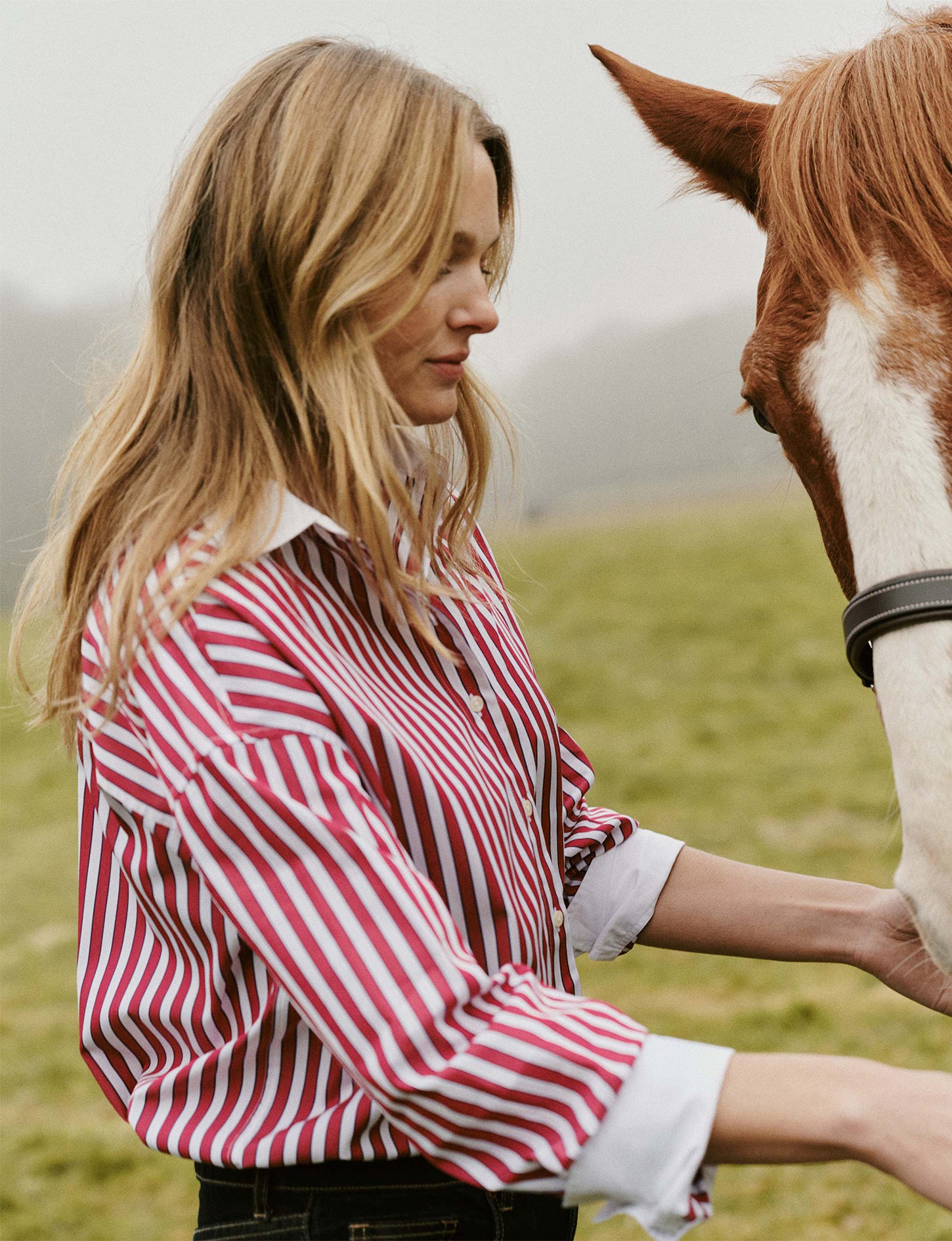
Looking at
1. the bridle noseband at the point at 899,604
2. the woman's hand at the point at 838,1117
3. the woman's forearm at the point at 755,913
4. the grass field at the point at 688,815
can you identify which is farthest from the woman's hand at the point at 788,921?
the woman's hand at the point at 838,1117

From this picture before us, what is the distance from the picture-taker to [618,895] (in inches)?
64.1

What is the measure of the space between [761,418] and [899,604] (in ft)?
1.61

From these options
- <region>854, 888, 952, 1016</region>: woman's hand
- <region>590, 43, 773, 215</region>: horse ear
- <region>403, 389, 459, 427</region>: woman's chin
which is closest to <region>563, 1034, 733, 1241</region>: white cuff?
<region>854, 888, 952, 1016</region>: woman's hand

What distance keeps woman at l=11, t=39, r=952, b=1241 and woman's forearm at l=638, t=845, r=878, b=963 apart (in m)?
0.10

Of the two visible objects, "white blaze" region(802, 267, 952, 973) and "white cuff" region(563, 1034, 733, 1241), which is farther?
"white blaze" region(802, 267, 952, 973)

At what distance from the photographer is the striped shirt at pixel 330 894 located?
960mm

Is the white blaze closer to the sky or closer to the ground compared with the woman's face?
closer to the ground

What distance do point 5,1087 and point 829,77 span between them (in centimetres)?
621

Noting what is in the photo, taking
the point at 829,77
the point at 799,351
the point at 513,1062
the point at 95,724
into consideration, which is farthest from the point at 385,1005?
the point at 829,77

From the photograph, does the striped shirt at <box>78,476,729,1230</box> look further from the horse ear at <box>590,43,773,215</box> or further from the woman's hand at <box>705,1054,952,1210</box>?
the horse ear at <box>590,43,773,215</box>

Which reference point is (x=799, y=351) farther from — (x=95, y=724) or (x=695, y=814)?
(x=695, y=814)

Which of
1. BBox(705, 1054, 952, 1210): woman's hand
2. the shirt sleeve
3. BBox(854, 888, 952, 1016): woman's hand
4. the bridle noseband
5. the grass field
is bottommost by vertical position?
the grass field

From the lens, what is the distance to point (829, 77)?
1527 mm

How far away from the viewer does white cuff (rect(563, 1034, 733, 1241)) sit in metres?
A: 0.93
